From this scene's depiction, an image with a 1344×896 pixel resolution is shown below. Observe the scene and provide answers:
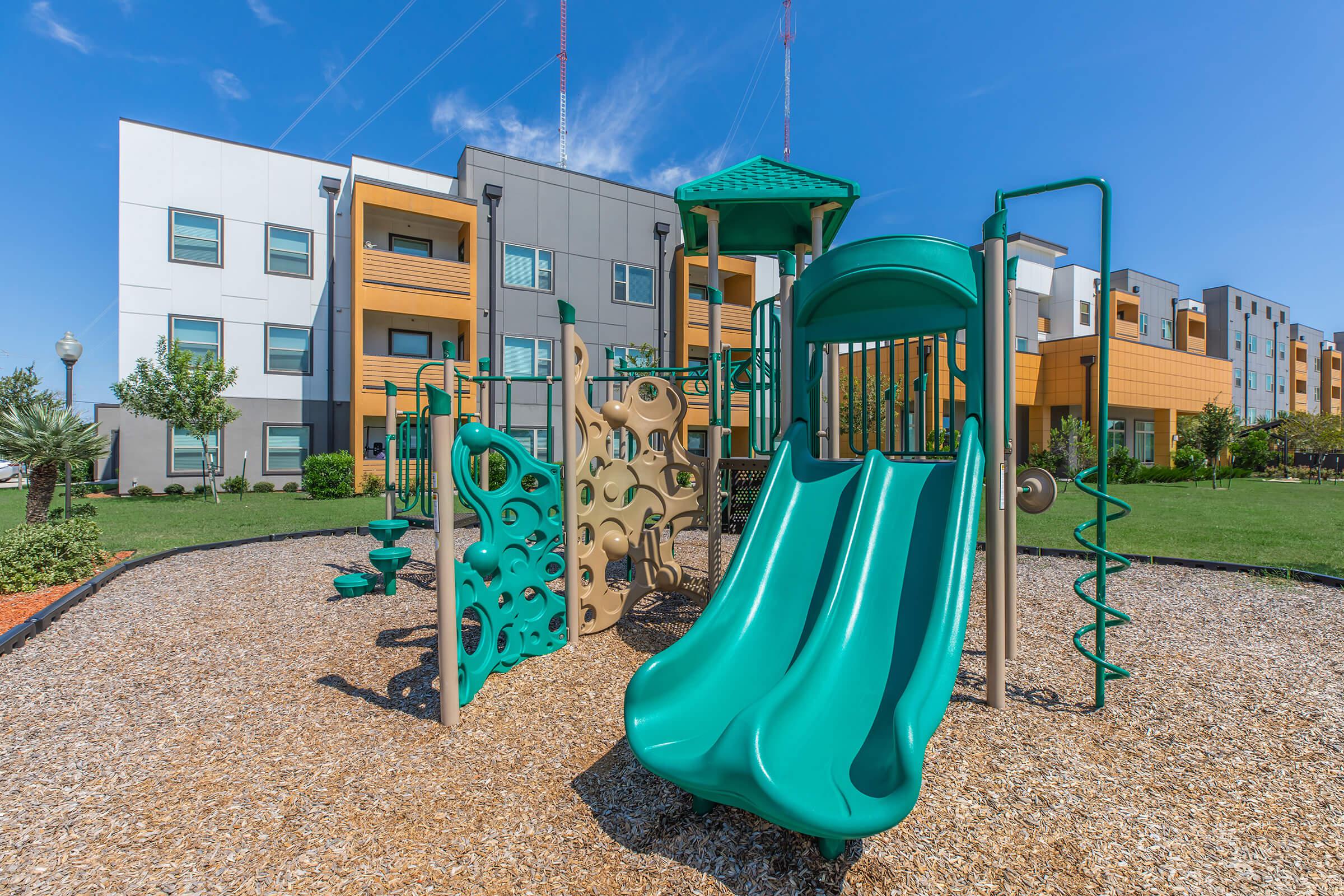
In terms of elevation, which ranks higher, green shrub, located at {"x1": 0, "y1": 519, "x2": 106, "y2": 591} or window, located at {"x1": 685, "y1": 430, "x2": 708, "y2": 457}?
window, located at {"x1": 685, "y1": 430, "x2": 708, "y2": 457}

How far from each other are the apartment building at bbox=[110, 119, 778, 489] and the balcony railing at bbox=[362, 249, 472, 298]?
0.04 metres

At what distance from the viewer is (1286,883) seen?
217 cm

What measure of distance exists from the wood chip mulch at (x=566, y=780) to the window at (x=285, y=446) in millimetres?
15073

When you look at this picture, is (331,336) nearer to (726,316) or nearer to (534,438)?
(534,438)

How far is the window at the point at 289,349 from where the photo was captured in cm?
1833

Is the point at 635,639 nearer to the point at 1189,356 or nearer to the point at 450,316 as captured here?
the point at 450,316

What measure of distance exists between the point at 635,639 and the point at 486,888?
2837mm

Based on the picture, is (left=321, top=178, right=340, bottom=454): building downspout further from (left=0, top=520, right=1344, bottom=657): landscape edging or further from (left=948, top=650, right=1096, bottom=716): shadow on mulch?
(left=948, top=650, right=1096, bottom=716): shadow on mulch

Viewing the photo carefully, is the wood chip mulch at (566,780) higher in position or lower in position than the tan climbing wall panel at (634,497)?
lower

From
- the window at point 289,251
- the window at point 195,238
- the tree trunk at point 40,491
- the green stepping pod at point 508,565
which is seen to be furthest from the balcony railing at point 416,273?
the green stepping pod at point 508,565

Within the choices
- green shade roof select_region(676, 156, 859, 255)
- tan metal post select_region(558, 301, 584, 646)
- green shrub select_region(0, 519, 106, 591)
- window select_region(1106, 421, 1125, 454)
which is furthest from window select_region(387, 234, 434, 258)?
window select_region(1106, 421, 1125, 454)

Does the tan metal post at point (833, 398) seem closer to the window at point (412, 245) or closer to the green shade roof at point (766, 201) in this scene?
the green shade roof at point (766, 201)

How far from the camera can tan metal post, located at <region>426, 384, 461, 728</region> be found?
11.3ft

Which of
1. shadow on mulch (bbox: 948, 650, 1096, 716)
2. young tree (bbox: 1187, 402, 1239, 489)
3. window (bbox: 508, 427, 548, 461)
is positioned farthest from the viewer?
young tree (bbox: 1187, 402, 1239, 489)
